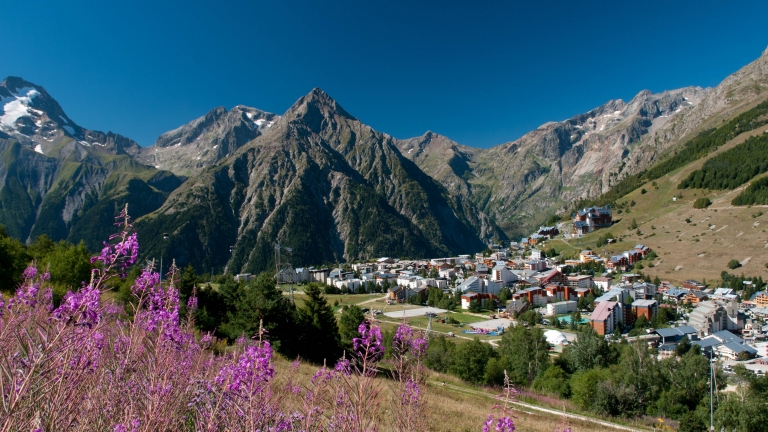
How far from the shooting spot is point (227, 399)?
3652mm

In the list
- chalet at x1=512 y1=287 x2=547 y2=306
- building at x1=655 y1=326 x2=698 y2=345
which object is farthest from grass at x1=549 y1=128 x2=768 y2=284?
building at x1=655 y1=326 x2=698 y2=345

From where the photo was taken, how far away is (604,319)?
206ft

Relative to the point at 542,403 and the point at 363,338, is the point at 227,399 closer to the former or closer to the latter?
the point at 363,338

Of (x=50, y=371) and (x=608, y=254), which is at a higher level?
(x=608, y=254)

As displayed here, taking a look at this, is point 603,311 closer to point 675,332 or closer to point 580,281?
point 675,332

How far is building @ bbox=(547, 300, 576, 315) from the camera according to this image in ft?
249

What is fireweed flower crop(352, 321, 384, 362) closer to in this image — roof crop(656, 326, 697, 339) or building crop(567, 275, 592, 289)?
roof crop(656, 326, 697, 339)

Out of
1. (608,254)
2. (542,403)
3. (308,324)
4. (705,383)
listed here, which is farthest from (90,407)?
(608,254)

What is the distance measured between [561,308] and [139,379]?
8328 cm

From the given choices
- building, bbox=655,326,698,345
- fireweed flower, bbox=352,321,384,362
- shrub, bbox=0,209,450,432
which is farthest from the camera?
building, bbox=655,326,698,345

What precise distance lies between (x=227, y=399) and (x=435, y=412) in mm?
11188

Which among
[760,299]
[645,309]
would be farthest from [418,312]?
[760,299]

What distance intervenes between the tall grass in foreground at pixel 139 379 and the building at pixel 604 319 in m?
68.7

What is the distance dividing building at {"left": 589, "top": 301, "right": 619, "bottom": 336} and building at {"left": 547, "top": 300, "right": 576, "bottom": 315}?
10.7 meters
